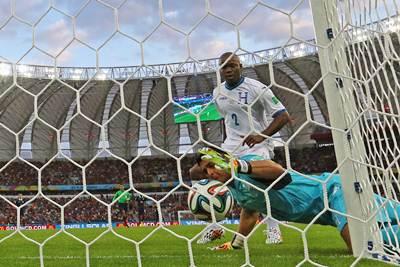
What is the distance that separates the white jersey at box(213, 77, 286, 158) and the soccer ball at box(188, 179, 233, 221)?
0.38 meters

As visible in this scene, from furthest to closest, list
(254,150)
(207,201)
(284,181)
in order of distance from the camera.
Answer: (207,201) → (254,150) → (284,181)

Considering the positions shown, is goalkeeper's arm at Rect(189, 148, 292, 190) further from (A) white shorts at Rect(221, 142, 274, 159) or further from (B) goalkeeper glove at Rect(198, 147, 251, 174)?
(A) white shorts at Rect(221, 142, 274, 159)

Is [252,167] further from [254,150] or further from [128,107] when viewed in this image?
[128,107]

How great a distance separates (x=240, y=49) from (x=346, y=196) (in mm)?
807

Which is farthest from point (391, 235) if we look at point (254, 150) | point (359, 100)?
point (254, 150)

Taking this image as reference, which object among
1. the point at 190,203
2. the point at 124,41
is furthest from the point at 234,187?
the point at 124,41

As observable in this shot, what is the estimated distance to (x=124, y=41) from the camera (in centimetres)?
197

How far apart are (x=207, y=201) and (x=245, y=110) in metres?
0.93

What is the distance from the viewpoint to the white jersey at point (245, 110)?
121 inches

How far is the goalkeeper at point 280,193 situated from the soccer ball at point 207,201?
1.00ft

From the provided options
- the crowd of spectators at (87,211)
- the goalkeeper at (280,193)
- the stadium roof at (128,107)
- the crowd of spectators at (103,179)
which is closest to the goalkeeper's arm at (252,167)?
the goalkeeper at (280,193)

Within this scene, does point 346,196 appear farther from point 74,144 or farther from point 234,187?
point 74,144

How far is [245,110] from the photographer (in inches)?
124

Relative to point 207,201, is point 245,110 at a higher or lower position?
higher
